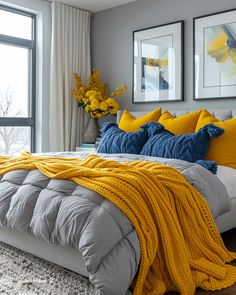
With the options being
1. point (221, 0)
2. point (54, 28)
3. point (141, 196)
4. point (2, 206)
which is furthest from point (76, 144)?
point (141, 196)

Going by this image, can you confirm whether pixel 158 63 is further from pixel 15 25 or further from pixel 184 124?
pixel 15 25

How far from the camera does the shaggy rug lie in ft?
6.43

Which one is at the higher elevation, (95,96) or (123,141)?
(95,96)

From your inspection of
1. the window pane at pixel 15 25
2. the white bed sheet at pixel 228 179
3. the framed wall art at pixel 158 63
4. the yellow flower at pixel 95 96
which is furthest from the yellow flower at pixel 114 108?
the white bed sheet at pixel 228 179

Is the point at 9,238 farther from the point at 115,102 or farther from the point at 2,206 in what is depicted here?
the point at 115,102

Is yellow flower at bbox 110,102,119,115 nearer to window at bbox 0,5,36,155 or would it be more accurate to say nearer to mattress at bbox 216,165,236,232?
window at bbox 0,5,36,155

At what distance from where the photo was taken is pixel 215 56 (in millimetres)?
3918

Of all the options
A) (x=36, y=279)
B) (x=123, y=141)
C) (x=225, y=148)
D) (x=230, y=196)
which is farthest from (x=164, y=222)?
(x=123, y=141)

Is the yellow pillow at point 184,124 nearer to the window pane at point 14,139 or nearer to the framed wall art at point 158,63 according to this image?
the framed wall art at point 158,63

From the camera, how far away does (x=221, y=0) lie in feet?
12.9

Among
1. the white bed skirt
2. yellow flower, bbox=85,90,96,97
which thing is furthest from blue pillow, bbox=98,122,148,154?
the white bed skirt

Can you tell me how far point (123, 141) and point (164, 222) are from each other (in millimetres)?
1529

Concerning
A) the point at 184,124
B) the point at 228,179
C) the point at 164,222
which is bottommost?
the point at 164,222

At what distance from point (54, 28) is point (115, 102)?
1163mm
